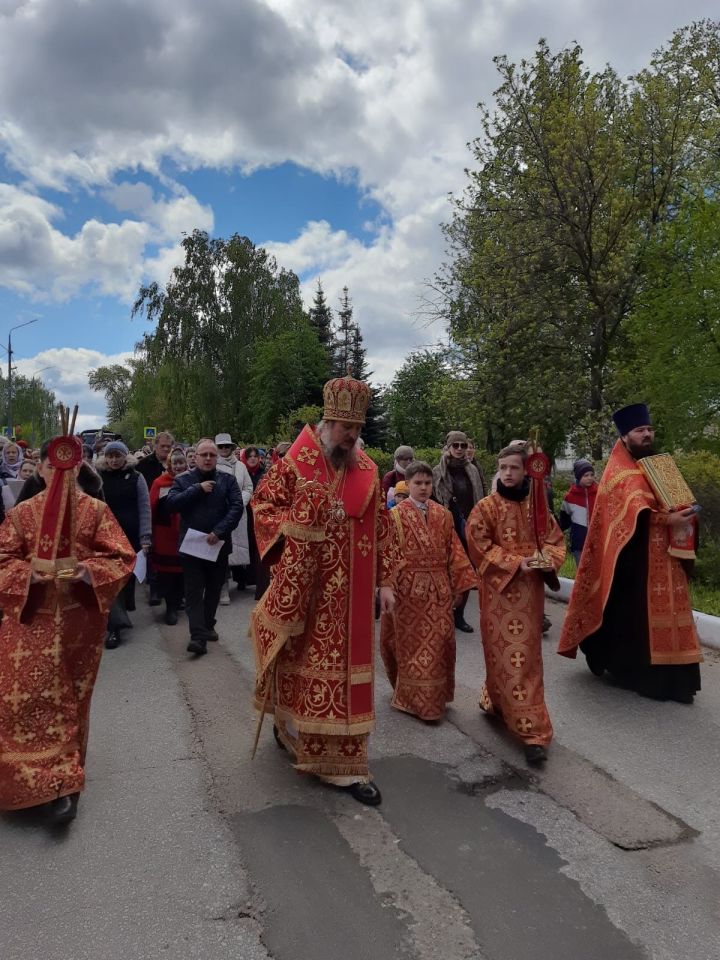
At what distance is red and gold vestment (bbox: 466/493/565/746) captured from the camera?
4.35 meters

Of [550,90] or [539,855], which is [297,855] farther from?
[550,90]

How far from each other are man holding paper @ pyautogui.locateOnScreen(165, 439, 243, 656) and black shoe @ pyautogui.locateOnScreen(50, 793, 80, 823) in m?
2.94

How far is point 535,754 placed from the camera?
4.13 meters

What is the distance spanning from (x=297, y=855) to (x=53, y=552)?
1.80 metres

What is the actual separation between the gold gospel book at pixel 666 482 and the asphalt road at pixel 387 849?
5.03 ft

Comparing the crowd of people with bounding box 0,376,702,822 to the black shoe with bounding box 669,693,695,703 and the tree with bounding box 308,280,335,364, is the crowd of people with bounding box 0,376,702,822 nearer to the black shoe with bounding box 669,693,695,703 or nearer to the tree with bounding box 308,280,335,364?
the black shoe with bounding box 669,693,695,703

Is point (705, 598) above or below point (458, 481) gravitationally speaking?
below

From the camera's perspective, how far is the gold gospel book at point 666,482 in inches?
211

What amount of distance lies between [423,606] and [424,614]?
5cm

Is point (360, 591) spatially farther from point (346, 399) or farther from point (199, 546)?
point (199, 546)

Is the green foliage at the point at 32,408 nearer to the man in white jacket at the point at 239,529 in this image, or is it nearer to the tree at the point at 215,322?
the tree at the point at 215,322

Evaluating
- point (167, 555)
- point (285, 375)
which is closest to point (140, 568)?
point (167, 555)

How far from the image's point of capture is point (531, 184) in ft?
51.2

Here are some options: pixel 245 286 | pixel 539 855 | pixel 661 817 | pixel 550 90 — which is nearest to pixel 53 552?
pixel 539 855
